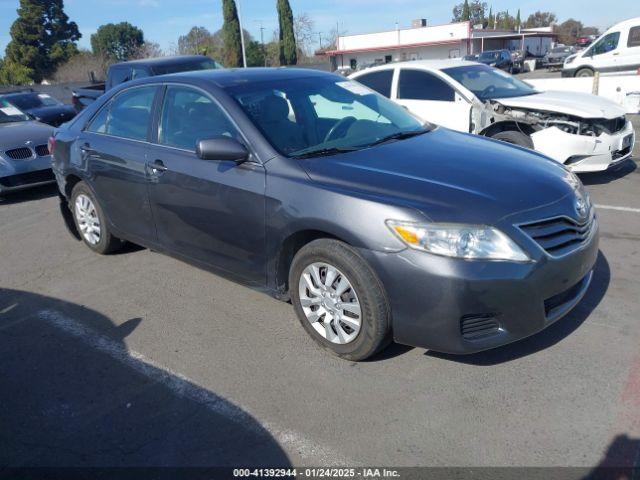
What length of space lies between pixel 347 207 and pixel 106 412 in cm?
176

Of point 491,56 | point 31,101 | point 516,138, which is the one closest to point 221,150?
point 516,138

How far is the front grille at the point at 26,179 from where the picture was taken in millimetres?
8258

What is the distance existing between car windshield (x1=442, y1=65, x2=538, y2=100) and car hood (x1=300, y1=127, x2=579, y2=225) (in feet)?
13.7

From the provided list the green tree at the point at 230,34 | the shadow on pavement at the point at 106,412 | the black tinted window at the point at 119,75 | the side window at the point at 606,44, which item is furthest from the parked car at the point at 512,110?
the green tree at the point at 230,34

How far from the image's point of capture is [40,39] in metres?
54.3

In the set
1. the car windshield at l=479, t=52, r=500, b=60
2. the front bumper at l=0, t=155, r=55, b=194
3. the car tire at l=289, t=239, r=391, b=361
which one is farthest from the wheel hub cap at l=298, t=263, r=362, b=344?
the car windshield at l=479, t=52, r=500, b=60

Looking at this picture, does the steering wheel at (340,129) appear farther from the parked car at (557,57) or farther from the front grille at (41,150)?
the parked car at (557,57)

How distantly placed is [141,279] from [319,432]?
8.89 feet

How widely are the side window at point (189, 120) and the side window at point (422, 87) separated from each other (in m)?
4.65

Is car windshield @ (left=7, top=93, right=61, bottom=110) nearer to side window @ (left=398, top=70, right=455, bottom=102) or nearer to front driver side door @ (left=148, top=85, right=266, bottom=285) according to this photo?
side window @ (left=398, top=70, right=455, bottom=102)

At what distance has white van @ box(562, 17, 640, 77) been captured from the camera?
18203 mm

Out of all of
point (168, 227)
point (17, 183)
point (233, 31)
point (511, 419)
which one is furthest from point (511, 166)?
point (233, 31)

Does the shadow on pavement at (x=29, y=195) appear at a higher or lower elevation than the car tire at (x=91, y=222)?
lower

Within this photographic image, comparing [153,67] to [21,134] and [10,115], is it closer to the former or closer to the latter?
[10,115]
